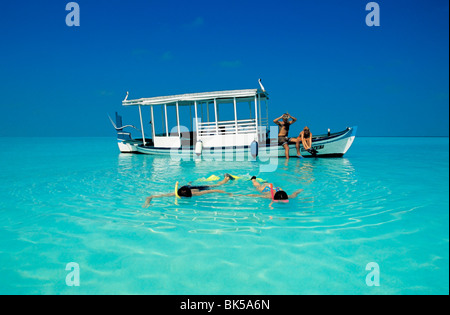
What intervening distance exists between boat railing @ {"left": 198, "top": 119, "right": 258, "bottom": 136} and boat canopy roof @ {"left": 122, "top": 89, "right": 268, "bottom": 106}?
5.02 ft

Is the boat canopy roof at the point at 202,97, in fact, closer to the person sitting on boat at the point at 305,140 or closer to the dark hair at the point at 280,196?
the person sitting on boat at the point at 305,140

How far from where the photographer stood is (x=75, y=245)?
3.95 metres

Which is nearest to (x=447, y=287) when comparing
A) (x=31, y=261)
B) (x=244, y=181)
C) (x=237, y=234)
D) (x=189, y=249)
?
(x=237, y=234)

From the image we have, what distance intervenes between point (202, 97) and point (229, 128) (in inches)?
101

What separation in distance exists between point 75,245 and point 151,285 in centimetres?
182

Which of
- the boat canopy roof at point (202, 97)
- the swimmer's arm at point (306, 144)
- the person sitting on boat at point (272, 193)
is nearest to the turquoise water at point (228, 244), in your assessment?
the person sitting on boat at point (272, 193)

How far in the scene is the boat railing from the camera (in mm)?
A: 15320

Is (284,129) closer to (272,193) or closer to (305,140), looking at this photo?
(305,140)

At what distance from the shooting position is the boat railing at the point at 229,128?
50.3 ft

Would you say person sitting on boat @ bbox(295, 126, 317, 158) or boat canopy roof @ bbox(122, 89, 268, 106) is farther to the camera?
person sitting on boat @ bbox(295, 126, 317, 158)

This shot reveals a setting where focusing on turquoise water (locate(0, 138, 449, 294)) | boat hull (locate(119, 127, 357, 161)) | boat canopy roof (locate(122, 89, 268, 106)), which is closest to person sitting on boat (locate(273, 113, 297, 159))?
boat hull (locate(119, 127, 357, 161))

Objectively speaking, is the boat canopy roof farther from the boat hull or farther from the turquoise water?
the turquoise water

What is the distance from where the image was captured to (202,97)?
15.4 m

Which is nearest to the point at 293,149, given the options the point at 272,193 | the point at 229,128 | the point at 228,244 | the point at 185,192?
the point at 229,128
